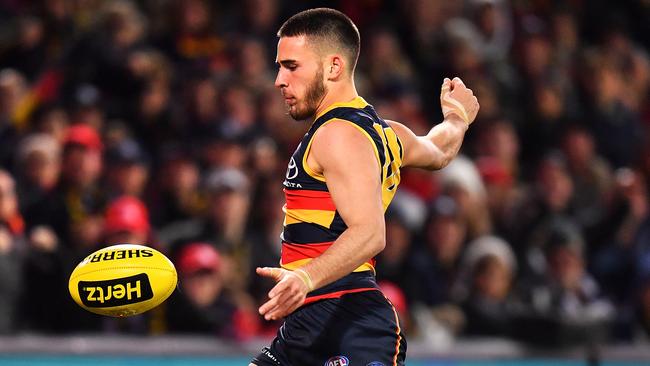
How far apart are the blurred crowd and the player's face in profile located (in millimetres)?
3355

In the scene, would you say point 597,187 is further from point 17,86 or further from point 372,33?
point 17,86

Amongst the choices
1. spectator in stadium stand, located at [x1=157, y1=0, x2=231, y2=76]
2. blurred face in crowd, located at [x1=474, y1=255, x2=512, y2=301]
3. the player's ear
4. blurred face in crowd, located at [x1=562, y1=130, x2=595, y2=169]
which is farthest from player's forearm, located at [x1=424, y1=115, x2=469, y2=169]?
blurred face in crowd, located at [x1=562, y1=130, x2=595, y2=169]

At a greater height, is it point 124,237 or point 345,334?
point 124,237

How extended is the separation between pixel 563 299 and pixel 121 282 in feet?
17.3

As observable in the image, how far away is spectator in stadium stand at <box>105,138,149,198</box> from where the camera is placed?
905 cm

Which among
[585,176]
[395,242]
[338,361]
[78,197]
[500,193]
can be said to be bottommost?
[338,361]

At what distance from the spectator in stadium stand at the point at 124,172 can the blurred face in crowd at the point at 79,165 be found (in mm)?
227

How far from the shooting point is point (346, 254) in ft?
15.3

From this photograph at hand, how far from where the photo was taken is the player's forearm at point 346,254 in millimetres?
4609

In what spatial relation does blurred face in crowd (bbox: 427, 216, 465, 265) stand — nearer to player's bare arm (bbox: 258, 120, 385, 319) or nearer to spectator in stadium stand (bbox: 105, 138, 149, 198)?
spectator in stadium stand (bbox: 105, 138, 149, 198)

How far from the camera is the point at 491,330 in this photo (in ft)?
30.0

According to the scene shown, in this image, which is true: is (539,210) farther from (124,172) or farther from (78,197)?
(78,197)

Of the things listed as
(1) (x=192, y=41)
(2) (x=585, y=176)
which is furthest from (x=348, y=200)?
(2) (x=585, y=176)

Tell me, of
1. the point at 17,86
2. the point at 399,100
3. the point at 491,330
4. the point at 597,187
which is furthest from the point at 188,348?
the point at 597,187
